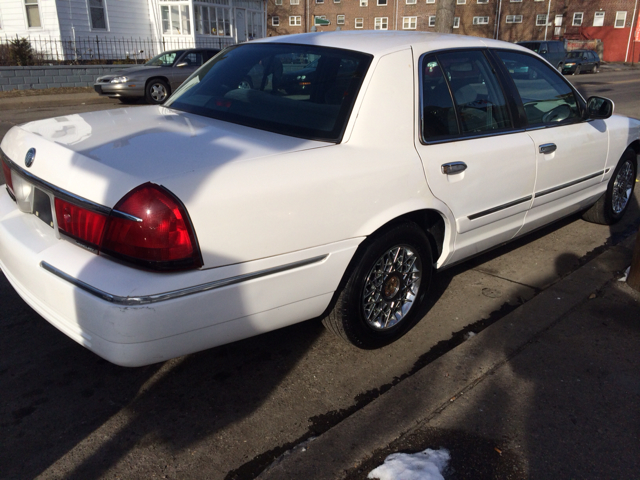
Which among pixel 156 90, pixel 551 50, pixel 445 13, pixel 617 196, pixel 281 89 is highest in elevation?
pixel 445 13

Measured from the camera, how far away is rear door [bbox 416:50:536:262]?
130 inches

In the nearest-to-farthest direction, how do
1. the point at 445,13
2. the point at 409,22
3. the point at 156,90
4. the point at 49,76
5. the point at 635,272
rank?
the point at 635,272, the point at 445,13, the point at 156,90, the point at 49,76, the point at 409,22

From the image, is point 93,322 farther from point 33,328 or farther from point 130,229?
point 33,328

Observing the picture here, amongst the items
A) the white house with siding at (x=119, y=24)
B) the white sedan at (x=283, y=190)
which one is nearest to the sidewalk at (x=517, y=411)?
the white sedan at (x=283, y=190)

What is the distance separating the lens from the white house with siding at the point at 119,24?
70.3ft

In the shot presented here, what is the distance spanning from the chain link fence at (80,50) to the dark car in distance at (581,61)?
21.4 meters

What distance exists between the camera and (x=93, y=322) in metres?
2.37

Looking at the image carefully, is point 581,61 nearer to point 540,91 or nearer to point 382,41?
point 540,91

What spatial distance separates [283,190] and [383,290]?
1.03 m

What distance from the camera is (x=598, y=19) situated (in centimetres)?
5291

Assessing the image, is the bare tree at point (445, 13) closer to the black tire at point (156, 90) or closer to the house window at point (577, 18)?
the black tire at point (156, 90)

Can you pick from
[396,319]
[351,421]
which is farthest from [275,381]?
[396,319]

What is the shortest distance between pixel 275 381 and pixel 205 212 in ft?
3.86

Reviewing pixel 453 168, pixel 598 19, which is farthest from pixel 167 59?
pixel 598 19
